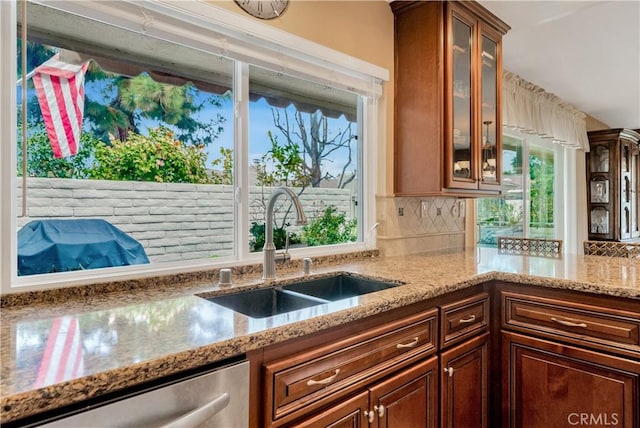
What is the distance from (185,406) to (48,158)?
105cm

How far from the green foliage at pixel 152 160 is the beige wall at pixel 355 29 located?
63cm

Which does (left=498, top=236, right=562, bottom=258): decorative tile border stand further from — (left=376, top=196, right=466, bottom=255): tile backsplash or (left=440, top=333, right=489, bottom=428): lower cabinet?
(left=440, top=333, right=489, bottom=428): lower cabinet

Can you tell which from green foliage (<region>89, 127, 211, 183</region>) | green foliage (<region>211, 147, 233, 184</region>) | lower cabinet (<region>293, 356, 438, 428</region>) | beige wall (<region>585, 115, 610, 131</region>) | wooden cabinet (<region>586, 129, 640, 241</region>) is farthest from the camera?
beige wall (<region>585, 115, 610, 131</region>)

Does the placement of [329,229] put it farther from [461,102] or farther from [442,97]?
[461,102]

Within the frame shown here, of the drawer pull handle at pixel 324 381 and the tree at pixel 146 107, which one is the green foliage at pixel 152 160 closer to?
the tree at pixel 146 107

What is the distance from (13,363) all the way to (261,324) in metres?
0.50

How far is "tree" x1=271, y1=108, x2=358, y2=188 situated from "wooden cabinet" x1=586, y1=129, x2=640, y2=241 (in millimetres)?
4226

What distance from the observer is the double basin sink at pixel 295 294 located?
1.40 meters

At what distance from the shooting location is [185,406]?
78 centimetres

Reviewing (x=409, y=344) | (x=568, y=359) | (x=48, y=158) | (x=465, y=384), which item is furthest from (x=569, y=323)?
(x=48, y=158)

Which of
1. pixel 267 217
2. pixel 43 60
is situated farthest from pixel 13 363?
pixel 43 60

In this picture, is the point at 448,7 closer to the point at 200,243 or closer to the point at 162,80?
the point at 162,80

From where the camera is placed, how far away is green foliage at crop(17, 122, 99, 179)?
50.2 inches

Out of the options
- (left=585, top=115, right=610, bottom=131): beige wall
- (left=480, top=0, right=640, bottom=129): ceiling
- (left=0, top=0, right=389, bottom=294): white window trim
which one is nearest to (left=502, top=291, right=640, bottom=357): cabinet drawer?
(left=0, top=0, right=389, bottom=294): white window trim
